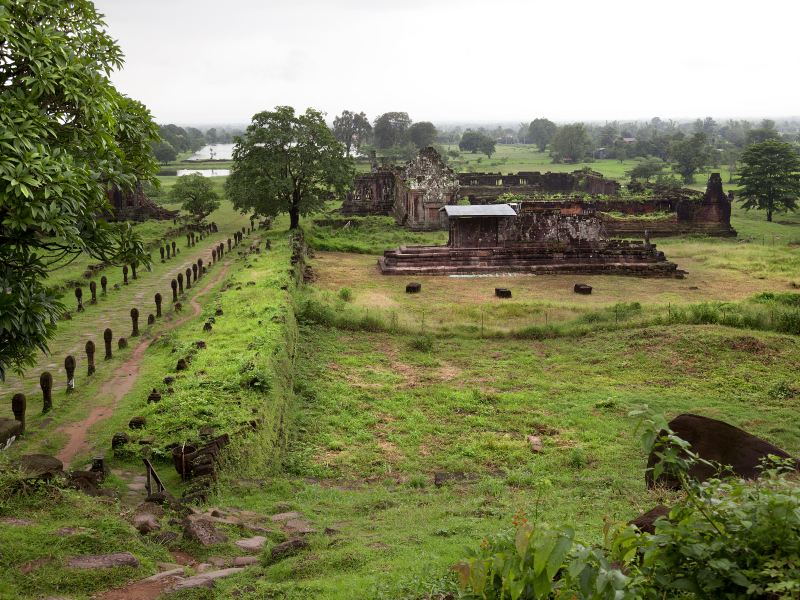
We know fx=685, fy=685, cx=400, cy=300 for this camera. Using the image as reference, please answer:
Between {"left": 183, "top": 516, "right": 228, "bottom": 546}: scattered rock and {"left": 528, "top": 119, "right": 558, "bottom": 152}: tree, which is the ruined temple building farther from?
{"left": 528, "top": 119, "right": 558, "bottom": 152}: tree

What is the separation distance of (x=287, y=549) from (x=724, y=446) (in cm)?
519

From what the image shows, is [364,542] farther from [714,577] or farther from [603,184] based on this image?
[603,184]

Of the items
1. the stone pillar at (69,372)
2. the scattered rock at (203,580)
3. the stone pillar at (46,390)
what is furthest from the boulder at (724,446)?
the stone pillar at (69,372)

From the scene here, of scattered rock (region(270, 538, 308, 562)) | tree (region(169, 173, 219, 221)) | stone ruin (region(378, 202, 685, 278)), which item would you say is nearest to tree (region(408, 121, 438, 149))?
tree (region(169, 173, 219, 221))

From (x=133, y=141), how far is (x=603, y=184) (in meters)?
50.3

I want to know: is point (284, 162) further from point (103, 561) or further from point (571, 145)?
point (571, 145)

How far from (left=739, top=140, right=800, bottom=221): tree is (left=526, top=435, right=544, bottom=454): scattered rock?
41.2 metres

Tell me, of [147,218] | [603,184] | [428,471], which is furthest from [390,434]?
[603,184]

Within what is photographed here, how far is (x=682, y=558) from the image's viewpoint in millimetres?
3781

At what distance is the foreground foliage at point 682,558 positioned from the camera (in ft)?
11.4

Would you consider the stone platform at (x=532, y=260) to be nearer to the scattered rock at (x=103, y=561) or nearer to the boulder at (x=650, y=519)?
the scattered rock at (x=103, y=561)

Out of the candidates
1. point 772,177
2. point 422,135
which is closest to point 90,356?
point 772,177

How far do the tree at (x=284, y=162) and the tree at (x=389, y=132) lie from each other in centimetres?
8275

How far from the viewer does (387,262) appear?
30016mm
